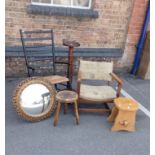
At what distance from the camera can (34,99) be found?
325 cm

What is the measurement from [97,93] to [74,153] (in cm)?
111

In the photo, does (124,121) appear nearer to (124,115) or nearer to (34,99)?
(124,115)

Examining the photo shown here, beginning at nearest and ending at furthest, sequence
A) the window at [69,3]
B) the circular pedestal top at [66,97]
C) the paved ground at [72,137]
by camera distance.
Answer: the paved ground at [72,137] → the circular pedestal top at [66,97] → the window at [69,3]

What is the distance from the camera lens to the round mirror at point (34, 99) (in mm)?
3189

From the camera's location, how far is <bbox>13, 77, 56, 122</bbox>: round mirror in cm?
319

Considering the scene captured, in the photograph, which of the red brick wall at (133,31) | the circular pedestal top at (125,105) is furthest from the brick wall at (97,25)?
the circular pedestal top at (125,105)

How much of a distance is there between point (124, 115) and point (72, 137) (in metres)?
0.80

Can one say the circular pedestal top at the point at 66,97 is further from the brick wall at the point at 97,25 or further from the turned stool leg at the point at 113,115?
the brick wall at the point at 97,25

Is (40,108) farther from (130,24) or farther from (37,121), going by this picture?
(130,24)

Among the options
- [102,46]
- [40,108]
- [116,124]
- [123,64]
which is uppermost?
[102,46]

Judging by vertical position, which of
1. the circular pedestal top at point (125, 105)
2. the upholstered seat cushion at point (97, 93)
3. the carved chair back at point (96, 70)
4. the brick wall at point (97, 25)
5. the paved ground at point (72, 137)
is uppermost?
the brick wall at point (97, 25)

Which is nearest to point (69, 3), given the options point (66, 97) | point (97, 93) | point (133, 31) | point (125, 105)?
point (133, 31)

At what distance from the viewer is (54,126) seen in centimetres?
326
